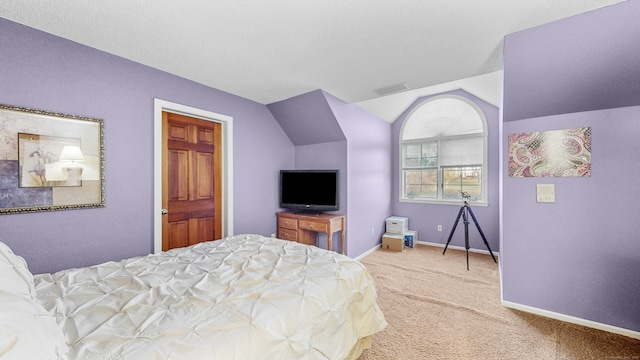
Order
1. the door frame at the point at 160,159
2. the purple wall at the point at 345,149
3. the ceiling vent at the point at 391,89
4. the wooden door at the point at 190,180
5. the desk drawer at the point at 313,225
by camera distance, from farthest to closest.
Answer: the purple wall at the point at 345,149
the desk drawer at the point at 313,225
the ceiling vent at the point at 391,89
the wooden door at the point at 190,180
the door frame at the point at 160,159

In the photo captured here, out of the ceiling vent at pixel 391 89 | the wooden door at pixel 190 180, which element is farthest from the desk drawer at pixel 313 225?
the ceiling vent at pixel 391 89

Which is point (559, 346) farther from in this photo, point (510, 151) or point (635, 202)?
point (510, 151)

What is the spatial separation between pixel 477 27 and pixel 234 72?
2.27m

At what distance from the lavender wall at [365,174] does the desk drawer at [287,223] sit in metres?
0.79

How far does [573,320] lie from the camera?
2.12 m

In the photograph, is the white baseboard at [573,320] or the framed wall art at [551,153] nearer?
the white baseboard at [573,320]

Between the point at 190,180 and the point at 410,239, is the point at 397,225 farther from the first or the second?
the point at 190,180

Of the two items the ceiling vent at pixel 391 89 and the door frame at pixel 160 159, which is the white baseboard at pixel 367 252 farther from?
the ceiling vent at pixel 391 89

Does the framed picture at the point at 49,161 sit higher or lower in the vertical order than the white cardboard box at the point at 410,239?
higher

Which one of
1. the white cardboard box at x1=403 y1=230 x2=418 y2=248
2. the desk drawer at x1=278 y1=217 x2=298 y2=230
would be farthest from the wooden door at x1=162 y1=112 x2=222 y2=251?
the white cardboard box at x1=403 y1=230 x2=418 y2=248

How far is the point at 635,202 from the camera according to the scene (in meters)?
1.95

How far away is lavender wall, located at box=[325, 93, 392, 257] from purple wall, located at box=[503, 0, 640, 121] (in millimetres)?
1964

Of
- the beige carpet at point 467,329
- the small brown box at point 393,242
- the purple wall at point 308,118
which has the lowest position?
the beige carpet at point 467,329

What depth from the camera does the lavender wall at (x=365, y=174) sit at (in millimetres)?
3672
